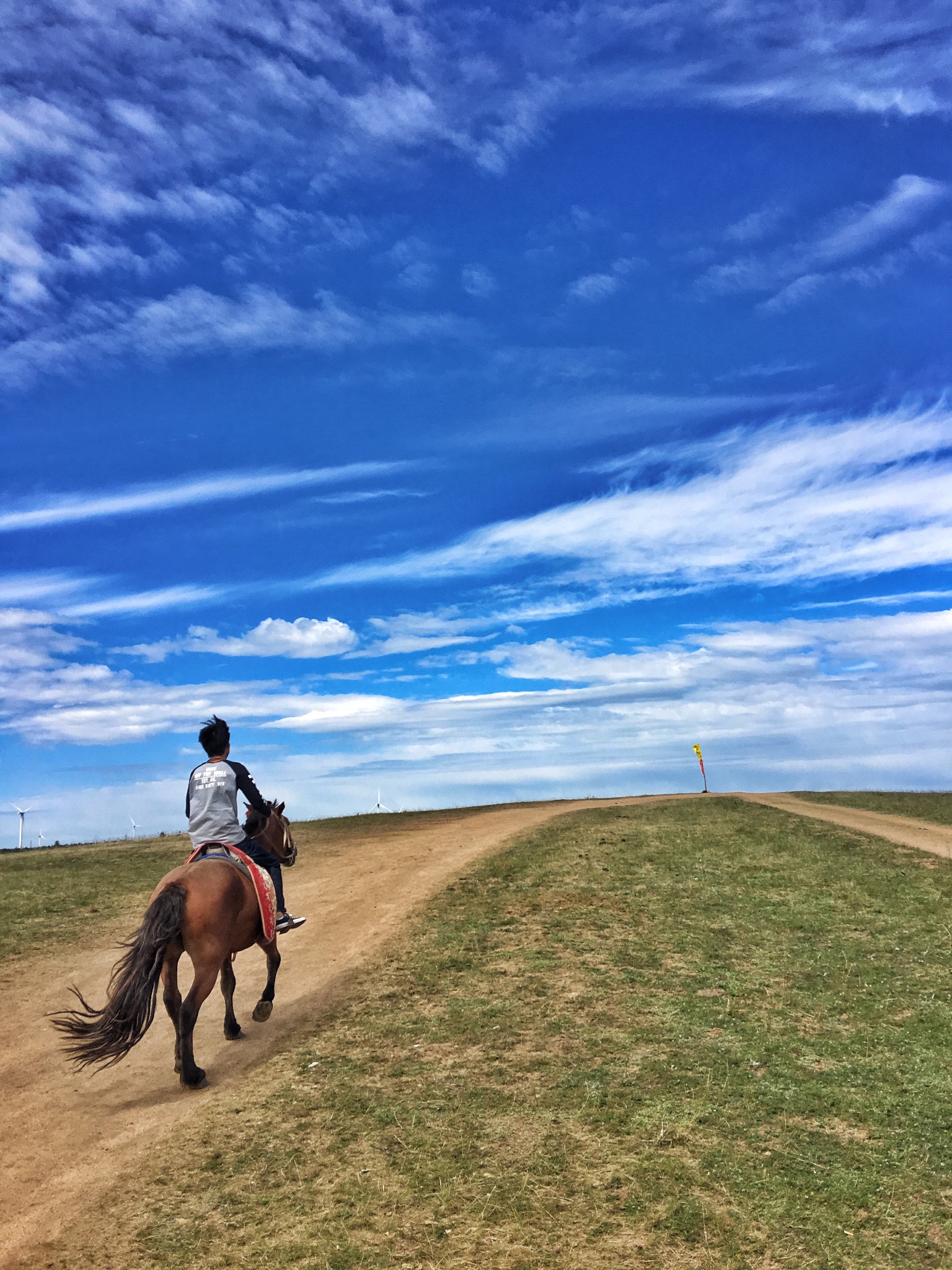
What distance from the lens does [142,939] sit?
993 centimetres

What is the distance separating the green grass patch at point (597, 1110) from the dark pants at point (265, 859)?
7.38ft

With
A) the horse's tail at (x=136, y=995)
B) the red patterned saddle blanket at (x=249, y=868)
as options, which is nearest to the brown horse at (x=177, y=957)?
the horse's tail at (x=136, y=995)

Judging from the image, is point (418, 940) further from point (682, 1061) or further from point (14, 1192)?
point (14, 1192)

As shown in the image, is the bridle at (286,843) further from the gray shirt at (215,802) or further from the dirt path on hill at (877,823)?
the dirt path on hill at (877,823)

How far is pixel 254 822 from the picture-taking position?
43.2ft

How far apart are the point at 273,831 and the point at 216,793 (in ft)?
7.63

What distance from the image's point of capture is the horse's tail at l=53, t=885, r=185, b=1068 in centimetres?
987

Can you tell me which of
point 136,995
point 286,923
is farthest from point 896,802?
point 136,995

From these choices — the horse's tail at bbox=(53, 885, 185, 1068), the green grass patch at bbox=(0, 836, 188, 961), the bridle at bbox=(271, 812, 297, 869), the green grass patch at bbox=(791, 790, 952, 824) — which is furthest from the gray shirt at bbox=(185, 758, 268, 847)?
the green grass patch at bbox=(791, 790, 952, 824)

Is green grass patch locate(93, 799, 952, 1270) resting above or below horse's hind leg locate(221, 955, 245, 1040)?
below

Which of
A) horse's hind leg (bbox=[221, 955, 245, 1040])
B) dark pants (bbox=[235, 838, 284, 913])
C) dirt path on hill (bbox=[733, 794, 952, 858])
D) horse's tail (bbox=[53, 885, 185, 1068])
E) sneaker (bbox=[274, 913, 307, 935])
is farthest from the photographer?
dirt path on hill (bbox=[733, 794, 952, 858])

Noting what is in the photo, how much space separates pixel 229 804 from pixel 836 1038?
339 inches

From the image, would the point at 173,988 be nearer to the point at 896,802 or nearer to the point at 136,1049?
the point at 136,1049

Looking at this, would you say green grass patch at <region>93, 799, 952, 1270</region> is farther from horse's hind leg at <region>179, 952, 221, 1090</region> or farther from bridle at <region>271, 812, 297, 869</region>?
bridle at <region>271, 812, 297, 869</region>
